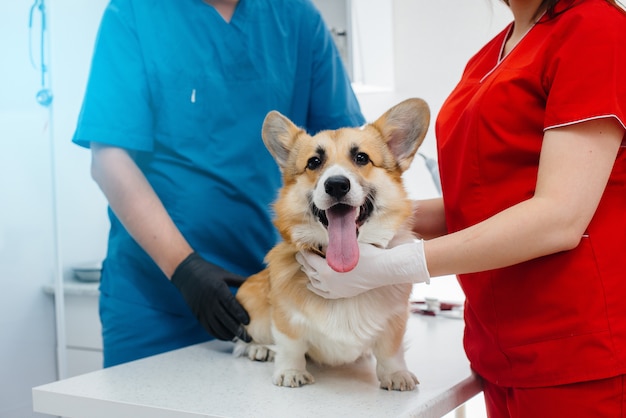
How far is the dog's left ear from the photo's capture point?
1.22 meters

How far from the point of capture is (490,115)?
1.02 meters

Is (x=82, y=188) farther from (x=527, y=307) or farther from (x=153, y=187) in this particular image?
(x=527, y=307)

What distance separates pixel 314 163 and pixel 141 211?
18.4 inches

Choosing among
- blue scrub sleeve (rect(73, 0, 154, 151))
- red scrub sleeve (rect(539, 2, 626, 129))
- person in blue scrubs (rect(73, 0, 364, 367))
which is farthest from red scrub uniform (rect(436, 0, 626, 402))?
blue scrub sleeve (rect(73, 0, 154, 151))

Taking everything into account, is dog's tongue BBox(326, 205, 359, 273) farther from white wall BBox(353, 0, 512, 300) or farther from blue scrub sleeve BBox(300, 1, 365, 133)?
white wall BBox(353, 0, 512, 300)

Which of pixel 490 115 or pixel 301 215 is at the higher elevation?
pixel 490 115

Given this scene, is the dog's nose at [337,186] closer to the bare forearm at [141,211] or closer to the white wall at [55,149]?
the bare forearm at [141,211]

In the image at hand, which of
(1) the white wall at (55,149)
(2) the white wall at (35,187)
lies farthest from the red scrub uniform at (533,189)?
(2) the white wall at (35,187)

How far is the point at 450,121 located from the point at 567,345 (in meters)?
0.44

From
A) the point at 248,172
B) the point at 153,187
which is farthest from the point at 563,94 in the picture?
the point at 153,187

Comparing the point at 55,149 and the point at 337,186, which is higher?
the point at 337,186

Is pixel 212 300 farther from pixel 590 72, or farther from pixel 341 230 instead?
pixel 590 72

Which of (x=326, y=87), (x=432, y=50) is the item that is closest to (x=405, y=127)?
(x=326, y=87)

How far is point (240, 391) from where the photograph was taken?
3.71 ft
